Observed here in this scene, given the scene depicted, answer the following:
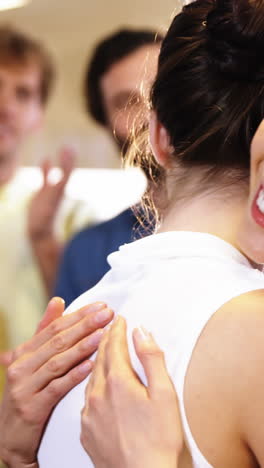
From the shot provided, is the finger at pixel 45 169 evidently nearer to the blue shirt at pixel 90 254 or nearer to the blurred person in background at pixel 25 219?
the blurred person in background at pixel 25 219

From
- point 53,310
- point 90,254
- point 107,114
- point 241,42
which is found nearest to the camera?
point 241,42

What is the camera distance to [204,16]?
0.74 metres

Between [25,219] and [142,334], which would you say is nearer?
[142,334]

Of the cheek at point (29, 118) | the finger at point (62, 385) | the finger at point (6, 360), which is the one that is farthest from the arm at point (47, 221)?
the finger at point (62, 385)

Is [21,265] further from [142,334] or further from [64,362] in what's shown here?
[142,334]

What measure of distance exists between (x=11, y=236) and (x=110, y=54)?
57 centimetres

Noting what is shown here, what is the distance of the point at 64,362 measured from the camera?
735mm

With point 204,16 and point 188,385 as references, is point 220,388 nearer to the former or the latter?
point 188,385

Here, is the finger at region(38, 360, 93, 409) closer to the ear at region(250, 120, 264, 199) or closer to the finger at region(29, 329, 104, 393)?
the finger at region(29, 329, 104, 393)

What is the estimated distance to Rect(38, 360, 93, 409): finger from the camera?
0.71 metres

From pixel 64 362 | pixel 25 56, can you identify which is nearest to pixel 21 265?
pixel 25 56

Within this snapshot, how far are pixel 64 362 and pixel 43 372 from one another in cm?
4

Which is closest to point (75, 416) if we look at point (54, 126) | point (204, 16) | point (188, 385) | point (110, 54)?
point (188, 385)

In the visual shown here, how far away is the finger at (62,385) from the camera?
2.33 feet
